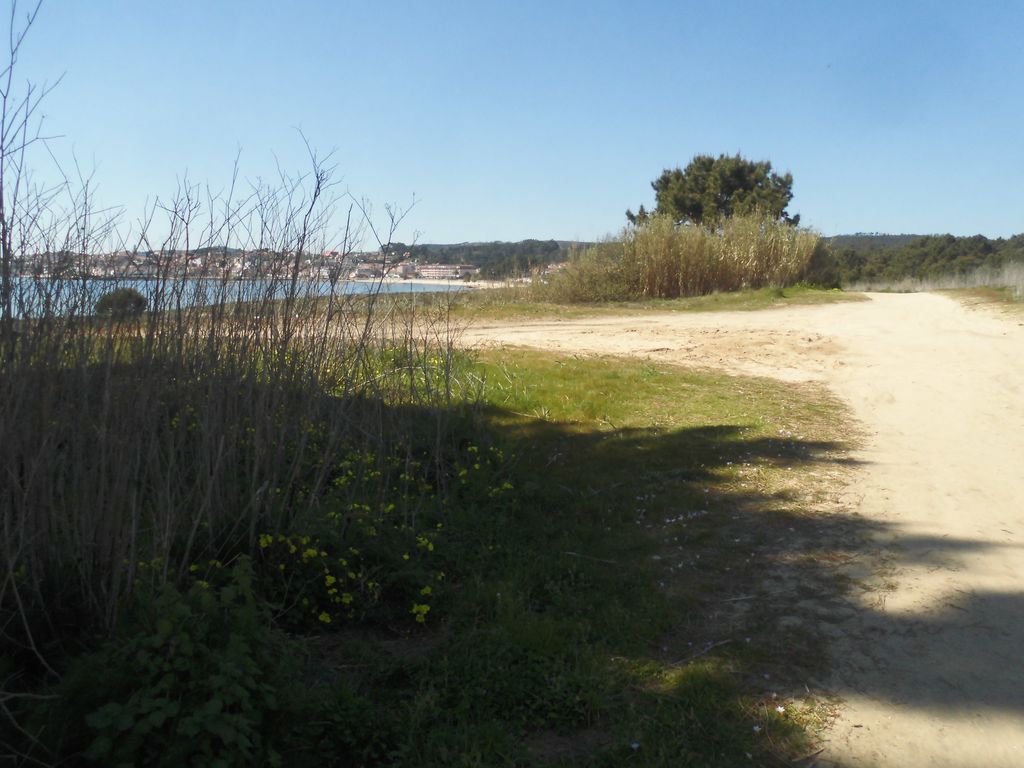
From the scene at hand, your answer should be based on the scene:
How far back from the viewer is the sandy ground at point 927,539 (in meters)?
3.22

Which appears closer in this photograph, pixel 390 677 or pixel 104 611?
pixel 104 611

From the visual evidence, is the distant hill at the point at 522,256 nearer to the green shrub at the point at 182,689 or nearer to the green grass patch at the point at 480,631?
the green grass patch at the point at 480,631

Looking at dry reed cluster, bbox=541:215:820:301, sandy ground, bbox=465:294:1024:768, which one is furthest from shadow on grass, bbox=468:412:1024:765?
dry reed cluster, bbox=541:215:820:301

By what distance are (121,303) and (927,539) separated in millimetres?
4331

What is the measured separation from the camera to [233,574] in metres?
3.33

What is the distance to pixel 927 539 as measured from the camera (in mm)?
5051

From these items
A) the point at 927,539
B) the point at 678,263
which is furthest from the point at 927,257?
the point at 927,539

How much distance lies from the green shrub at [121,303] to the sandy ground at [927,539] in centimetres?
320

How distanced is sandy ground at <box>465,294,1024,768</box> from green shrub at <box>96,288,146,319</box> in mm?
3200

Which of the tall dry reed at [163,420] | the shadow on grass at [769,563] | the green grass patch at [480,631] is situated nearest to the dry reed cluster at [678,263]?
the shadow on grass at [769,563]

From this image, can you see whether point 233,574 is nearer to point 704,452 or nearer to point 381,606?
point 381,606

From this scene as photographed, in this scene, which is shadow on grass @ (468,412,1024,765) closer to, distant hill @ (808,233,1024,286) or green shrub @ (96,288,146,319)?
green shrub @ (96,288,146,319)

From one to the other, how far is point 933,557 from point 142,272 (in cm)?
419

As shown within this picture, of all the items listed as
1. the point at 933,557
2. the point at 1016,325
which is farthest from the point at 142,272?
the point at 1016,325
